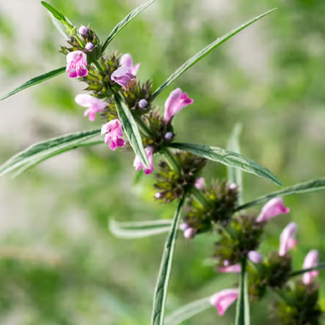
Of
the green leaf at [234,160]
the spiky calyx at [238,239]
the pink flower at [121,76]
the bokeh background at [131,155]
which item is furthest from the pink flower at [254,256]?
the bokeh background at [131,155]

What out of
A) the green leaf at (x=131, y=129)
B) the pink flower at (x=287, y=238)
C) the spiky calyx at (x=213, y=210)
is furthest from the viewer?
the pink flower at (x=287, y=238)

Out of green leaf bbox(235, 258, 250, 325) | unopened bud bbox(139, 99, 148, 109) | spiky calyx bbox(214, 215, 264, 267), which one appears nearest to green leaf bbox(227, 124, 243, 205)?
spiky calyx bbox(214, 215, 264, 267)

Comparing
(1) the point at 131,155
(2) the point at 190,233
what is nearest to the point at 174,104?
(2) the point at 190,233

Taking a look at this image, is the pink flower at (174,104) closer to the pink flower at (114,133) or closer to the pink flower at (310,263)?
the pink flower at (114,133)

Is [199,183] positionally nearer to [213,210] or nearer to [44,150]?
[213,210]

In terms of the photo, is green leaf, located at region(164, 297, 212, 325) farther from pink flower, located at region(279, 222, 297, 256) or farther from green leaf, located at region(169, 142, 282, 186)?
green leaf, located at region(169, 142, 282, 186)
